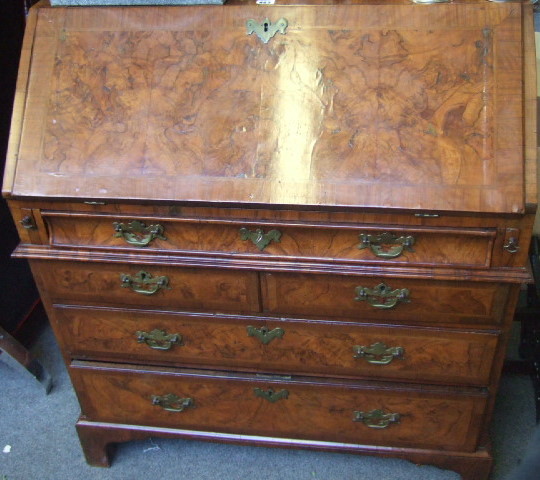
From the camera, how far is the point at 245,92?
134 cm

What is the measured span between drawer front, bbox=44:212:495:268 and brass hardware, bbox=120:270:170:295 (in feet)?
0.28

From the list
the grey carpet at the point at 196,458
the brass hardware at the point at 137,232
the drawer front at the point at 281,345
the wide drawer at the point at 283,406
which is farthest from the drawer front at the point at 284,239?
the grey carpet at the point at 196,458

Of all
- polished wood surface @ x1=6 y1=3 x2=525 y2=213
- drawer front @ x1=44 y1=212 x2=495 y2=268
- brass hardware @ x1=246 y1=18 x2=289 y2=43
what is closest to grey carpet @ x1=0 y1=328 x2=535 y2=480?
drawer front @ x1=44 y1=212 x2=495 y2=268

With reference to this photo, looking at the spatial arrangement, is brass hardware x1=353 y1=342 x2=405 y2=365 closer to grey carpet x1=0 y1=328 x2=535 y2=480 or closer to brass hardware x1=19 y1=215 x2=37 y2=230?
grey carpet x1=0 y1=328 x2=535 y2=480

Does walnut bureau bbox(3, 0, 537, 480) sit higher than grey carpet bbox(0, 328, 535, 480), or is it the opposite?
walnut bureau bbox(3, 0, 537, 480)

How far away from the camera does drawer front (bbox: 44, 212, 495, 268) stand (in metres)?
1.27

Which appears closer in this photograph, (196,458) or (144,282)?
(144,282)

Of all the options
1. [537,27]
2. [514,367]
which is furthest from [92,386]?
[537,27]

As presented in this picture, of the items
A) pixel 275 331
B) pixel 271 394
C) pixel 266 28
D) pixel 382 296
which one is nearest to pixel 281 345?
pixel 275 331

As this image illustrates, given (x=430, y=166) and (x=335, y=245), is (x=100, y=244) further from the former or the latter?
→ (x=430, y=166)

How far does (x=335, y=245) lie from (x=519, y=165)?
1.38 feet

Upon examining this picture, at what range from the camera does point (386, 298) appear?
1362 millimetres

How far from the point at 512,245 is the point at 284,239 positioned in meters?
0.49

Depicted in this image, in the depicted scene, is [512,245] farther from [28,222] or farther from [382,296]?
[28,222]
